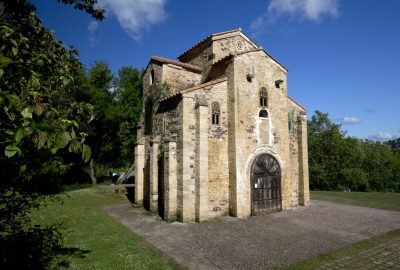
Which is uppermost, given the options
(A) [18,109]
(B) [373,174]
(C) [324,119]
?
(C) [324,119]

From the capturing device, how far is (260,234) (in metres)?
11.6

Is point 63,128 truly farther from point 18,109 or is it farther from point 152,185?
point 152,185

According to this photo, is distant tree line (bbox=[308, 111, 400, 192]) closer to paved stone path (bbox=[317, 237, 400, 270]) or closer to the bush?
paved stone path (bbox=[317, 237, 400, 270])

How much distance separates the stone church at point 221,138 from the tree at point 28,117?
28.0 feet

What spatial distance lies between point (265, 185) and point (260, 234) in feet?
15.1

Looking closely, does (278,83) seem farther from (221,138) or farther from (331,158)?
(331,158)

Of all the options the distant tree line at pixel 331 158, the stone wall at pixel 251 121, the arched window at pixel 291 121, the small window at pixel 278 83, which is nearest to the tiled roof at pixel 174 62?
the stone wall at pixel 251 121

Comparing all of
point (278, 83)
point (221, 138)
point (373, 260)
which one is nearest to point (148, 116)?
point (221, 138)

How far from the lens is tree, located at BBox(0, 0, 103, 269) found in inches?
99.4

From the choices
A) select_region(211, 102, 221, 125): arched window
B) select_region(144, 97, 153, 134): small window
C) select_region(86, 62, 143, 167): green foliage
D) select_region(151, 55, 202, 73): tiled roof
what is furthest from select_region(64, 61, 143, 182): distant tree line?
select_region(211, 102, 221, 125): arched window

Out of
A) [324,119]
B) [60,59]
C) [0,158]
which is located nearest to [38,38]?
[60,59]

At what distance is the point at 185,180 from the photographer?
44.9ft

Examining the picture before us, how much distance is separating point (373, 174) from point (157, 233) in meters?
48.8

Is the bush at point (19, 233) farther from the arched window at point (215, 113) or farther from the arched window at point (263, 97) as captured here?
the arched window at point (263, 97)
